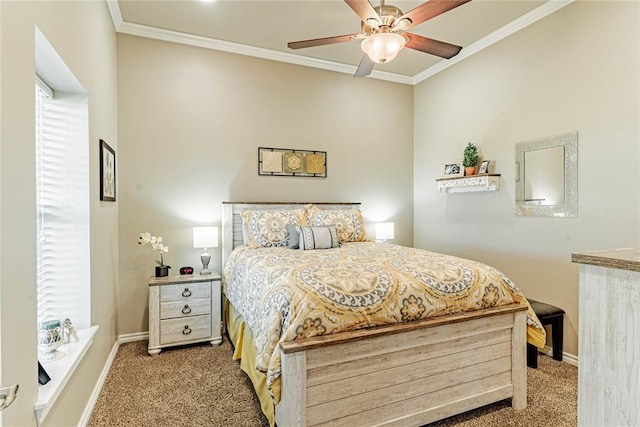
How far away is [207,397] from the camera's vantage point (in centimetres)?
219

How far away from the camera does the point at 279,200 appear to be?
383cm

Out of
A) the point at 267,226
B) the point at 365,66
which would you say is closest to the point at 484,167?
the point at 365,66

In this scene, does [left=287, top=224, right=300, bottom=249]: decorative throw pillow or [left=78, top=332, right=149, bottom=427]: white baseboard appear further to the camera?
[left=287, top=224, right=300, bottom=249]: decorative throw pillow

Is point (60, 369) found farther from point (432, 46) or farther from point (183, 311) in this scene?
point (432, 46)

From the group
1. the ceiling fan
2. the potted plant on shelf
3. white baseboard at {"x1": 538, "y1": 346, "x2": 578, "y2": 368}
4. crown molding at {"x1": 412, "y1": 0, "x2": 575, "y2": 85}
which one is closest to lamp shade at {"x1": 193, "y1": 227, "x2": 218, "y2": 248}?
the ceiling fan

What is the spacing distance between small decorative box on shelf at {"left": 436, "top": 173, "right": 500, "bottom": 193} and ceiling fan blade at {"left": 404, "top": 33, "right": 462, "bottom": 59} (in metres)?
1.34

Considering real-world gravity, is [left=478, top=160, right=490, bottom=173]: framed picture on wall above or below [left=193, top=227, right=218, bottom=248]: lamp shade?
above

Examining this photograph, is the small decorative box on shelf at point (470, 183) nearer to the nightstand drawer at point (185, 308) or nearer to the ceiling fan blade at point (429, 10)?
the ceiling fan blade at point (429, 10)

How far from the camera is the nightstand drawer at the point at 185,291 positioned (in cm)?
291

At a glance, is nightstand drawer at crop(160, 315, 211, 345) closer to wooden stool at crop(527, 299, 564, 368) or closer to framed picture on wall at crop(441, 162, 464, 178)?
wooden stool at crop(527, 299, 564, 368)

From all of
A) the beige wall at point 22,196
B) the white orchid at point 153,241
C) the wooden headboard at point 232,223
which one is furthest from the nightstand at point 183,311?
the beige wall at point 22,196

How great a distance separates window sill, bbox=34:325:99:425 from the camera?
51.5 inches

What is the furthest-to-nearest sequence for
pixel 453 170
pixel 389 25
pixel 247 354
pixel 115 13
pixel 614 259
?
pixel 453 170, pixel 115 13, pixel 247 354, pixel 389 25, pixel 614 259

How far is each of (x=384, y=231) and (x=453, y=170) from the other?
41.4 inches
